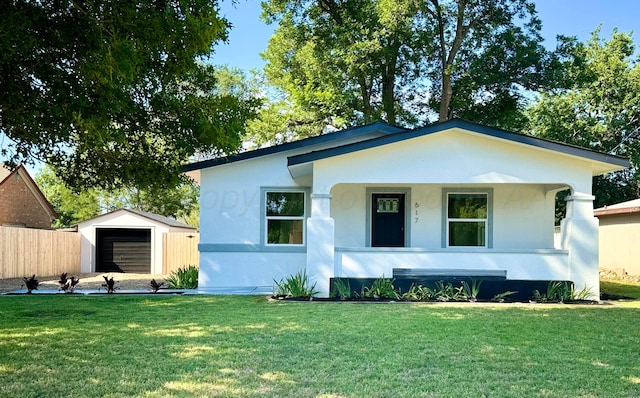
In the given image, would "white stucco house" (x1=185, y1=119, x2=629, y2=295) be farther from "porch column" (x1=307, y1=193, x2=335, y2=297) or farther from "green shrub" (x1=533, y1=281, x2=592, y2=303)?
"green shrub" (x1=533, y1=281, x2=592, y2=303)

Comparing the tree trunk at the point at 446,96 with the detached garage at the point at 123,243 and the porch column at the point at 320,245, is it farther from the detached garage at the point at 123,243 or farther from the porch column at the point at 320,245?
the detached garage at the point at 123,243

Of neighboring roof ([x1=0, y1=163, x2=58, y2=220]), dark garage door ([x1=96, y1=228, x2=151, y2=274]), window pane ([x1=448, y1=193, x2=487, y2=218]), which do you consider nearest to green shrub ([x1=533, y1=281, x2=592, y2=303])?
window pane ([x1=448, y1=193, x2=487, y2=218])

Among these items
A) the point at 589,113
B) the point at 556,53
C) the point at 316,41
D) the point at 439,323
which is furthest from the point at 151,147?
the point at 589,113

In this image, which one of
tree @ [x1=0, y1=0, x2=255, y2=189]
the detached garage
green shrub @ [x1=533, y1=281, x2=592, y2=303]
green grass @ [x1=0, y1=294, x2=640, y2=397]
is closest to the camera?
green grass @ [x1=0, y1=294, x2=640, y2=397]

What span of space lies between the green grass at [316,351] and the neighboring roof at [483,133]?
3.20 metres

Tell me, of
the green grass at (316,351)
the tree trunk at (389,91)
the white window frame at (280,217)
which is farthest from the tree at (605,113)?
the green grass at (316,351)

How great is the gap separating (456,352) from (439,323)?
1.95m

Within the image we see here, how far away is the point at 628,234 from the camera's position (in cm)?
1877

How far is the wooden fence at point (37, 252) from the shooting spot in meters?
16.7

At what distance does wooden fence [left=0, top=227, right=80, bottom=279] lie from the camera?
1670cm

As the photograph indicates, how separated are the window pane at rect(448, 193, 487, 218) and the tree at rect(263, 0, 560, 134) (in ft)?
27.4

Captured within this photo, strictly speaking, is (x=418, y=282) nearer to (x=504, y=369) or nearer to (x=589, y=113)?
(x=504, y=369)

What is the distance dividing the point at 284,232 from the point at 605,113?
21.2m

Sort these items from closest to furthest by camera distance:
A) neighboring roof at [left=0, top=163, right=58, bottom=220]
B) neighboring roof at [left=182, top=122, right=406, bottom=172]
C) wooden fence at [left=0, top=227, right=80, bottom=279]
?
neighboring roof at [left=182, top=122, right=406, bottom=172] < wooden fence at [left=0, top=227, right=80, bottom=279] < neighboring roof at [left=0, top=163, right=58, bottom=220]
